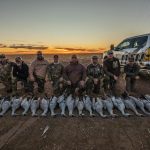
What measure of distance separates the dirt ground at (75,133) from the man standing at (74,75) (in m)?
2.42

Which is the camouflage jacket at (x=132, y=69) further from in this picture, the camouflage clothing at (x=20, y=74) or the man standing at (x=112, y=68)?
the camouflage clothing at (x=20, y=74)

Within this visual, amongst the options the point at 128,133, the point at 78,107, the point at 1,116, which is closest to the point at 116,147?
the point at 128,133

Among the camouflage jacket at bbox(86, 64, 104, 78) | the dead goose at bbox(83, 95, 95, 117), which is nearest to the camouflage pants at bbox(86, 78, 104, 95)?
the camouflage jacket at bbox(86, 64, 104, 78)

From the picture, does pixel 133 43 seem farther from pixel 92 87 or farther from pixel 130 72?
pixel 92 87

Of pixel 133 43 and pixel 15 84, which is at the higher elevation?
pixel 133 43

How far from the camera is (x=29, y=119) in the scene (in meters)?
6.98

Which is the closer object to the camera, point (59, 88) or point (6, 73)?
point (59, 88)

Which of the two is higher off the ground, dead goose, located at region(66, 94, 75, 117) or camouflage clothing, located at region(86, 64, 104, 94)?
camouflage clothing, located at region(86, 64, 104, 94)

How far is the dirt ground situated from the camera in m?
5.20

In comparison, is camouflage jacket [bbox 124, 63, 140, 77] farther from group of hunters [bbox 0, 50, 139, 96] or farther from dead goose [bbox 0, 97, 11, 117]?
dead goose [bbox 0, 97, 11, 117]

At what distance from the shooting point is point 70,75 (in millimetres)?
9523

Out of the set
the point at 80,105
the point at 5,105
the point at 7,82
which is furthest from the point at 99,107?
the point at 7,82

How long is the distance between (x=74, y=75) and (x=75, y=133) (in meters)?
3.83

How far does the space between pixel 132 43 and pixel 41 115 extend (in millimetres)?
7551
